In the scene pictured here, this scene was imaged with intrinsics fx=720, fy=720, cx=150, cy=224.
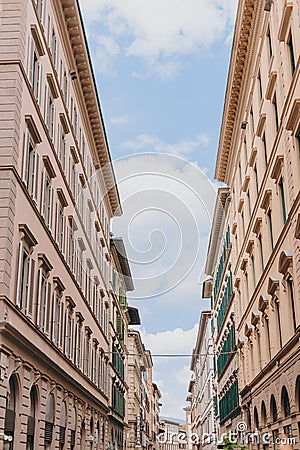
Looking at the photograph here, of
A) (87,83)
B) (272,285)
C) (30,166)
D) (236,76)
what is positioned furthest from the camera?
(236,76)

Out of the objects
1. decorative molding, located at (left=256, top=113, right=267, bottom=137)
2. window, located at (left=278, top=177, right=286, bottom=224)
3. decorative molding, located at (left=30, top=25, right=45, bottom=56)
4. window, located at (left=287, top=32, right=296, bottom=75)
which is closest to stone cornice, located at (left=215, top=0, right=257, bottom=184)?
decorative molding, located at (left=256, top=113, right=267, bottom=137)

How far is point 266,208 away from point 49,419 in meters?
12.2

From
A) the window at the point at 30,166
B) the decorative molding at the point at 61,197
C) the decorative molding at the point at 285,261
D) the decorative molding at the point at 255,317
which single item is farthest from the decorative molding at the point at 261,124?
the window at the point at 30,166

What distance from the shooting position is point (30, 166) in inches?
922

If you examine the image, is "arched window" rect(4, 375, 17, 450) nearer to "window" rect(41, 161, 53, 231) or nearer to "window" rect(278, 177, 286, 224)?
"window" rect(41, 161, 53, 231)

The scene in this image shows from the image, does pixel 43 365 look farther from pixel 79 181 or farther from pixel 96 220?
pixel 96 220

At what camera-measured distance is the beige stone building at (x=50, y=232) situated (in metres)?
20.6

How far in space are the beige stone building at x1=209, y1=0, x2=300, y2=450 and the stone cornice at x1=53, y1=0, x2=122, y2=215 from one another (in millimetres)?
6246

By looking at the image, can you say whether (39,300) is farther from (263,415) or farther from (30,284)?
(263,415)

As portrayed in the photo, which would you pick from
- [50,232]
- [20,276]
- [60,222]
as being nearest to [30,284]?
[20,276]

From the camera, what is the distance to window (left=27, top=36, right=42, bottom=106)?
939 inches

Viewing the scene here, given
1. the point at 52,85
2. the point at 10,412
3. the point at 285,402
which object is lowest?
the point at 10,412

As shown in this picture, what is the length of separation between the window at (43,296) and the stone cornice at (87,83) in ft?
12.7

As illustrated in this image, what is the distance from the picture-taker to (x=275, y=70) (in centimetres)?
2720
